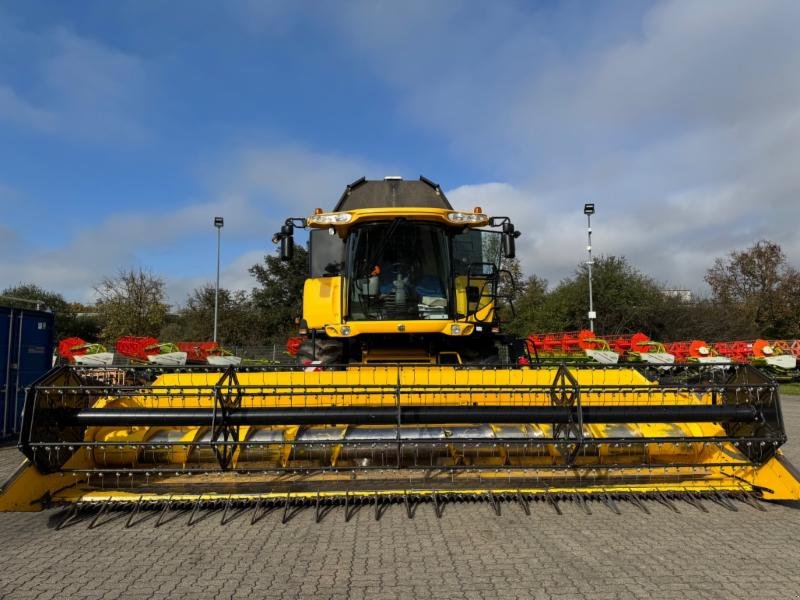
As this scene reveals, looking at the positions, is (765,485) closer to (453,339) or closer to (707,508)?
(707,508)

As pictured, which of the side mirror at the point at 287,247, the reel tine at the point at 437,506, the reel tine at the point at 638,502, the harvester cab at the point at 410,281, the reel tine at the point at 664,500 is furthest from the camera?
the side mirror at the point at 287,247

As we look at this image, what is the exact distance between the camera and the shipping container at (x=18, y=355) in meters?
9.65

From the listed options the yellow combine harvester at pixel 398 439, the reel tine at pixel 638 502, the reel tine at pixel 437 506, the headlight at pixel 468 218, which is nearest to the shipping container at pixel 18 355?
the yellow combine harvester at pixel 398 439

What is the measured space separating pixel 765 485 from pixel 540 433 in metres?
1.96

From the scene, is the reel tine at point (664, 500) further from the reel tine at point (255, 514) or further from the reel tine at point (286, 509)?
the reel tine at point (255, 514)

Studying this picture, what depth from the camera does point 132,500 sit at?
15.2 feet

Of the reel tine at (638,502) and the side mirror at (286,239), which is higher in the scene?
the side mirror at (286,239)

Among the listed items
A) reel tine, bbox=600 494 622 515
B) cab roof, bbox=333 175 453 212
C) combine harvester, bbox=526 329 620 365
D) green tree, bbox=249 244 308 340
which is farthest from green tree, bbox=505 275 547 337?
reel tine, bbox=600 494 622 515

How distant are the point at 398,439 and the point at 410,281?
2.91m

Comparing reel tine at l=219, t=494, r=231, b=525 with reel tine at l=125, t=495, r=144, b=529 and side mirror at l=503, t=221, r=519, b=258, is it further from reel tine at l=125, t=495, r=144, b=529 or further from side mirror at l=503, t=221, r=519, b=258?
side mirror at l=503, t=221, r=519, b=258

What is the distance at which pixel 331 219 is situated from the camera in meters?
6.98

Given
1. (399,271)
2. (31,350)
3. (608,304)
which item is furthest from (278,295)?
(399,271)

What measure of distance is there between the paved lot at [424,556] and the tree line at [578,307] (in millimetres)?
26854

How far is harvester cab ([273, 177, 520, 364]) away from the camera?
271 inches
